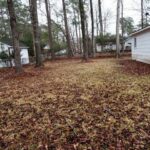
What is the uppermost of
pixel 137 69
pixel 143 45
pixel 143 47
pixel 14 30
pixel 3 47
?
pixel 14 30

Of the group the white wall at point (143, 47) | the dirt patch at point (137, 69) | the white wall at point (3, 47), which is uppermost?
the white wall at point (3, 47)

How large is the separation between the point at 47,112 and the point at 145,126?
2172mm

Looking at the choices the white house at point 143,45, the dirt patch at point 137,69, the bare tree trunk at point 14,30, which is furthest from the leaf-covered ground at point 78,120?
the white house at point 143,45

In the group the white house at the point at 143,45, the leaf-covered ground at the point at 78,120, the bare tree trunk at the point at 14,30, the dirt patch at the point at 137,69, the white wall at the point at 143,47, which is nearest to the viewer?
the leaf-covered ground at the point at 78,120

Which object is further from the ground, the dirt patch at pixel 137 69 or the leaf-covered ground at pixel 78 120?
the dirt patch at pixel 137 69

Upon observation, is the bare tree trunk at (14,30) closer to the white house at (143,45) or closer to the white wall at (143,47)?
the white house at (143,45)

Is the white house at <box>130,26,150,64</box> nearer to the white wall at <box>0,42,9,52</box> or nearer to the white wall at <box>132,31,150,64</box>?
the white wall at <box>132,31,150,64</box>

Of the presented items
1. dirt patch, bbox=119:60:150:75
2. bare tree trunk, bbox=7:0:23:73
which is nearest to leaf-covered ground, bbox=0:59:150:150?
dirt patch, bbox=119:60:150:75

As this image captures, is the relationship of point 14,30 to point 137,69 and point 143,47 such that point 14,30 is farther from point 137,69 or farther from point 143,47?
point 143,47

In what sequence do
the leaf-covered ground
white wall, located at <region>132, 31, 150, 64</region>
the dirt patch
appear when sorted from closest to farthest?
the leaf-covered ground, the dirt patch, white wall, located at <region>132, 31, 150, 64</region>

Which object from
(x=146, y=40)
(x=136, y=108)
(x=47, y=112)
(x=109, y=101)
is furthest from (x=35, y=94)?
(x=146, y=40)

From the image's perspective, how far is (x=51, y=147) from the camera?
308 centimetres

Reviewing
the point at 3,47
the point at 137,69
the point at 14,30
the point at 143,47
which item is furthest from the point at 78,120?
the point at 3,47

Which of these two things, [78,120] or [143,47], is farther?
[143,47]
